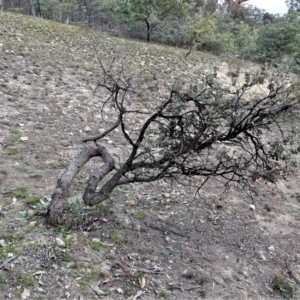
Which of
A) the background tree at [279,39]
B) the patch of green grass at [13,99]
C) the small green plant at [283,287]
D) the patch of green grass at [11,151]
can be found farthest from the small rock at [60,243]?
the background tree at [279,39]

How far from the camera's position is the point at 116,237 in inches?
100

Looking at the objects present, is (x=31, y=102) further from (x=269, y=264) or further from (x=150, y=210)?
(x=269, y=264)

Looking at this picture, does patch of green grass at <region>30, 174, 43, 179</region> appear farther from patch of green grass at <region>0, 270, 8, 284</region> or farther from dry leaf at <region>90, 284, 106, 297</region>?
dry leaf at <region>90, 284, 106, 297</region>

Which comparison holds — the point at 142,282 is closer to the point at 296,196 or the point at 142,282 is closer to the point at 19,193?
the point at 19,193

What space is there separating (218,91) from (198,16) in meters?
10.4

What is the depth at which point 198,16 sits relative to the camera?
467 inches

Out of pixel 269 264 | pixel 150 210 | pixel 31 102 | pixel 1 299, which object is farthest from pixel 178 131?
pixel 31 102

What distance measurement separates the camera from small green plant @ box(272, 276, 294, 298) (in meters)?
2.38

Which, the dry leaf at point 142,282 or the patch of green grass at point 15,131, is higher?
the patch of green grass at point 15,131

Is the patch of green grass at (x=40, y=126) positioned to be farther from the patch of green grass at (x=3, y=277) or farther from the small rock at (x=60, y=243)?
the patch of green grass at (x=3, y=277)

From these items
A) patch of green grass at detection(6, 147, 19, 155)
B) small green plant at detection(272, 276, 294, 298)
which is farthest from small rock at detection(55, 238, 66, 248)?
patch of green grass at detection(6, 147, 19, 155)

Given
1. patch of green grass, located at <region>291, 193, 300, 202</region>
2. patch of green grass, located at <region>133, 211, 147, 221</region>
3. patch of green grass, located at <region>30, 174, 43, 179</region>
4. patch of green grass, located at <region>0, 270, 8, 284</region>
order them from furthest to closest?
patch of green grass, located at <region>291, 193, 300, 202</region>
patch of green grass, located at <region>30, 174, 43, 179</region>
patch of green grass, located at <region>133, 211, 147, 221</region>
patch of green grass, located at <region>0, 270, 8, 284</region>

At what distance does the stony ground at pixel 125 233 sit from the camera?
2.16 m

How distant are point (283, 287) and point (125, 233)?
1.16m
